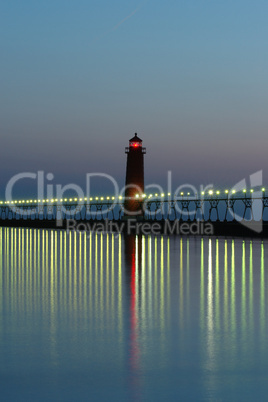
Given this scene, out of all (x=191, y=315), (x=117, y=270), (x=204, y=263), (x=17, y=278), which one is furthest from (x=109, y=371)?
(x=204, y=263)

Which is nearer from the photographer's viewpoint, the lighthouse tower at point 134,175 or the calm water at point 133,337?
the calm water at point 133,337

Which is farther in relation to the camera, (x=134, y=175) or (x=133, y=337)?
(x=134, y=175)

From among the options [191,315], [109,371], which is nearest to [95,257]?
[191,315]

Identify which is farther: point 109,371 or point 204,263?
point 204,263

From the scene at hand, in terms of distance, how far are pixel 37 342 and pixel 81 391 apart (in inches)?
93.3

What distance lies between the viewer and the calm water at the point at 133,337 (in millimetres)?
6535

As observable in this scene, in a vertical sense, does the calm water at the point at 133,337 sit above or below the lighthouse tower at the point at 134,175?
below

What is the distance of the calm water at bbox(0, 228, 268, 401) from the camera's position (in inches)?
257

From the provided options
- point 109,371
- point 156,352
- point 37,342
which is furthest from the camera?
point 37,342

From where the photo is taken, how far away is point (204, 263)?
2152 centimetres

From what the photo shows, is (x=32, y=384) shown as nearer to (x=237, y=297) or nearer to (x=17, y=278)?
(x=237, y=297)

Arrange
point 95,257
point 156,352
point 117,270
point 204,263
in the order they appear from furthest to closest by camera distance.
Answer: point 95,257 < point 204,263 < point 117,270 < point 156,352

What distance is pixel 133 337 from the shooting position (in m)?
8.93

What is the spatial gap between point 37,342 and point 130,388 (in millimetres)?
2449
